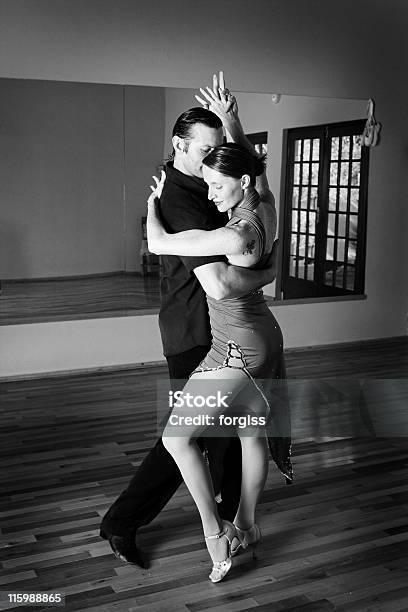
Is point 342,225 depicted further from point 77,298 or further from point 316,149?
point 77,298

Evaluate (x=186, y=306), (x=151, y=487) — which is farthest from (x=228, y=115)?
(x=151, y=487)

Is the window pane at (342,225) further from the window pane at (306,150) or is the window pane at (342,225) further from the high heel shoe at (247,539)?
the high heel shoe at (247,539)

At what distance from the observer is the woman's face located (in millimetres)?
2672

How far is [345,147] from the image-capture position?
23.6 feet

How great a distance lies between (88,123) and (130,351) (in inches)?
72.4

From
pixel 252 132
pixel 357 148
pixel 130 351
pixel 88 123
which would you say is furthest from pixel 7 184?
pixel 357 148

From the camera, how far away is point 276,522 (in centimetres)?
352

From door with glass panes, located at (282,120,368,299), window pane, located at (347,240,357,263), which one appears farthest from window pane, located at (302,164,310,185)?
window pane, located at (347,240,357,263)

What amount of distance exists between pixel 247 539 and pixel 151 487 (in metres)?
0.43

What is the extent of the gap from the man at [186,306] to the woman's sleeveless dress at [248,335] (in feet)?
0.26

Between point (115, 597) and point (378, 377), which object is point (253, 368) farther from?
point (378, 377)

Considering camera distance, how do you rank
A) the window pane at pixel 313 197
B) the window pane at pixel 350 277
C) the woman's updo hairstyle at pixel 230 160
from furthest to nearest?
the window pane at pixel 350 277, the window pane at pixel 313 197, the woman's updo hairstyle at pixel 230 160

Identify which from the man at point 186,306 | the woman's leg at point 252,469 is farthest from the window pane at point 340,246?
the woman's leg at point 252,469

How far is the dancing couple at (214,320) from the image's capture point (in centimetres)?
269
